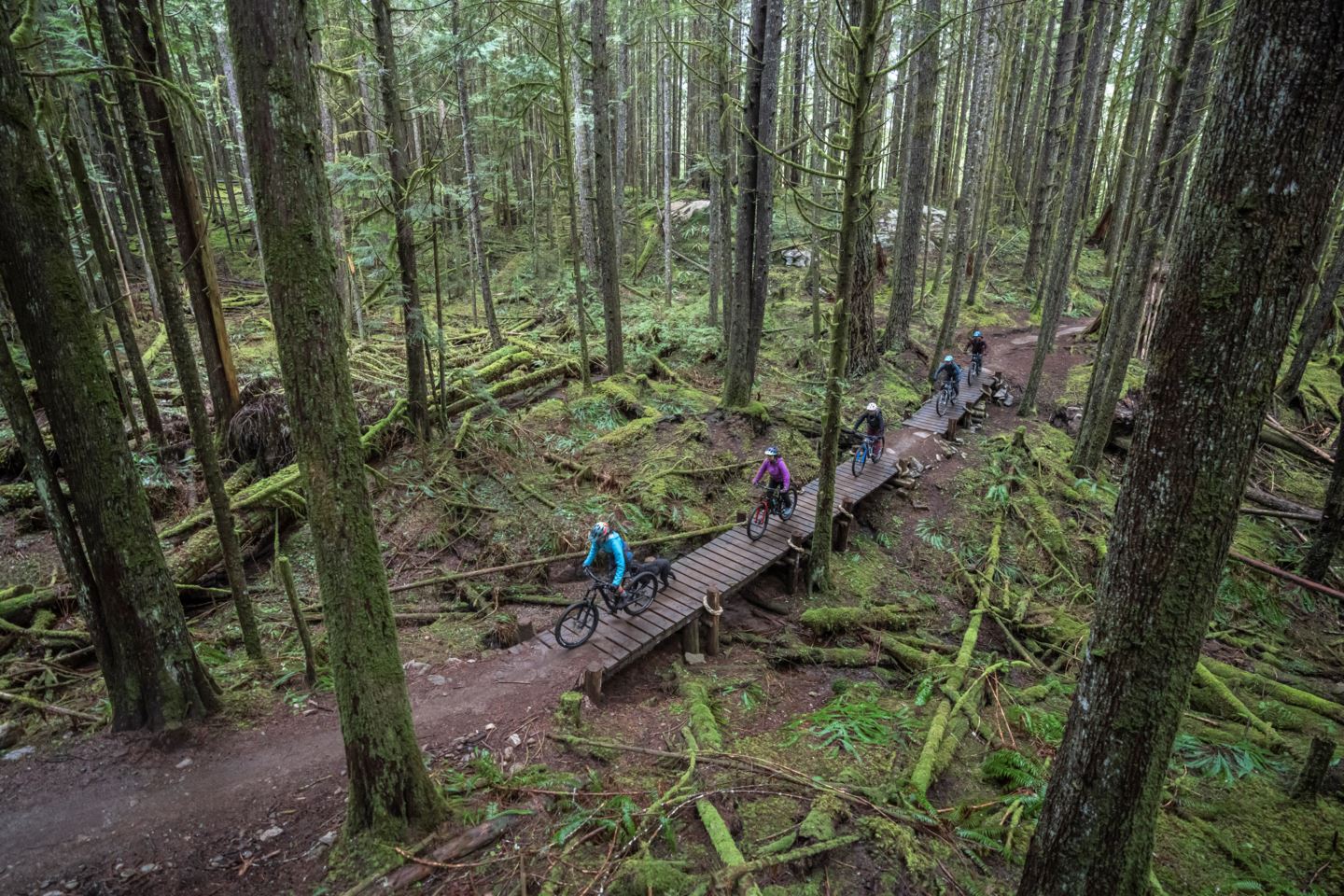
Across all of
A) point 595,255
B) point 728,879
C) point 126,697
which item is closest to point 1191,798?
point 728,879

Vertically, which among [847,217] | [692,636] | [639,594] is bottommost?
[692,636]

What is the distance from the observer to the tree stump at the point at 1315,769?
18.1 feet

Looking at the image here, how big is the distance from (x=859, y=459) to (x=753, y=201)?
6.19m

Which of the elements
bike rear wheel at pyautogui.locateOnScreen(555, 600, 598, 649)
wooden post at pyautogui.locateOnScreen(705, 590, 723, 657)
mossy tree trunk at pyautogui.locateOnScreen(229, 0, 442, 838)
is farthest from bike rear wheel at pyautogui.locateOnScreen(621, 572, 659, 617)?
mossy tree trunk at pyautogui.locateOnScreen(229, 0, 442, 838)

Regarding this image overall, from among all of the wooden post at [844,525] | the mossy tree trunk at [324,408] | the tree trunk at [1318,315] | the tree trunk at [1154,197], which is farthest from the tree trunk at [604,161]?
the tree trunk at [1318,315]

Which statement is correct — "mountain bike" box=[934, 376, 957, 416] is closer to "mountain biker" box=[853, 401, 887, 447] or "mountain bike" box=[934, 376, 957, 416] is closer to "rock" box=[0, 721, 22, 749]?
"mountain biker" box=[853, 401, 887, 447]

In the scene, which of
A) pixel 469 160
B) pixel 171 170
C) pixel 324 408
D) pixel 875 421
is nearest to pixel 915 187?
pixel 875 421

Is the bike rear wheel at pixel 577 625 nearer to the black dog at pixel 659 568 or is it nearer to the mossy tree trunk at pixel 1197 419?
the black dog at pixel 659 568

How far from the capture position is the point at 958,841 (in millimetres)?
5164

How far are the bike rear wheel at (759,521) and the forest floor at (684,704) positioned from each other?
829mm

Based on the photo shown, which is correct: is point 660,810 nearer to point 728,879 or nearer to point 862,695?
point 728,879

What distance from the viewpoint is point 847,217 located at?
833cm

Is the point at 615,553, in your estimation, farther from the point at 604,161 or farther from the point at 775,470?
the point at 604,161

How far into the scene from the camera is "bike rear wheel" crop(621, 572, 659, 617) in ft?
29.9
